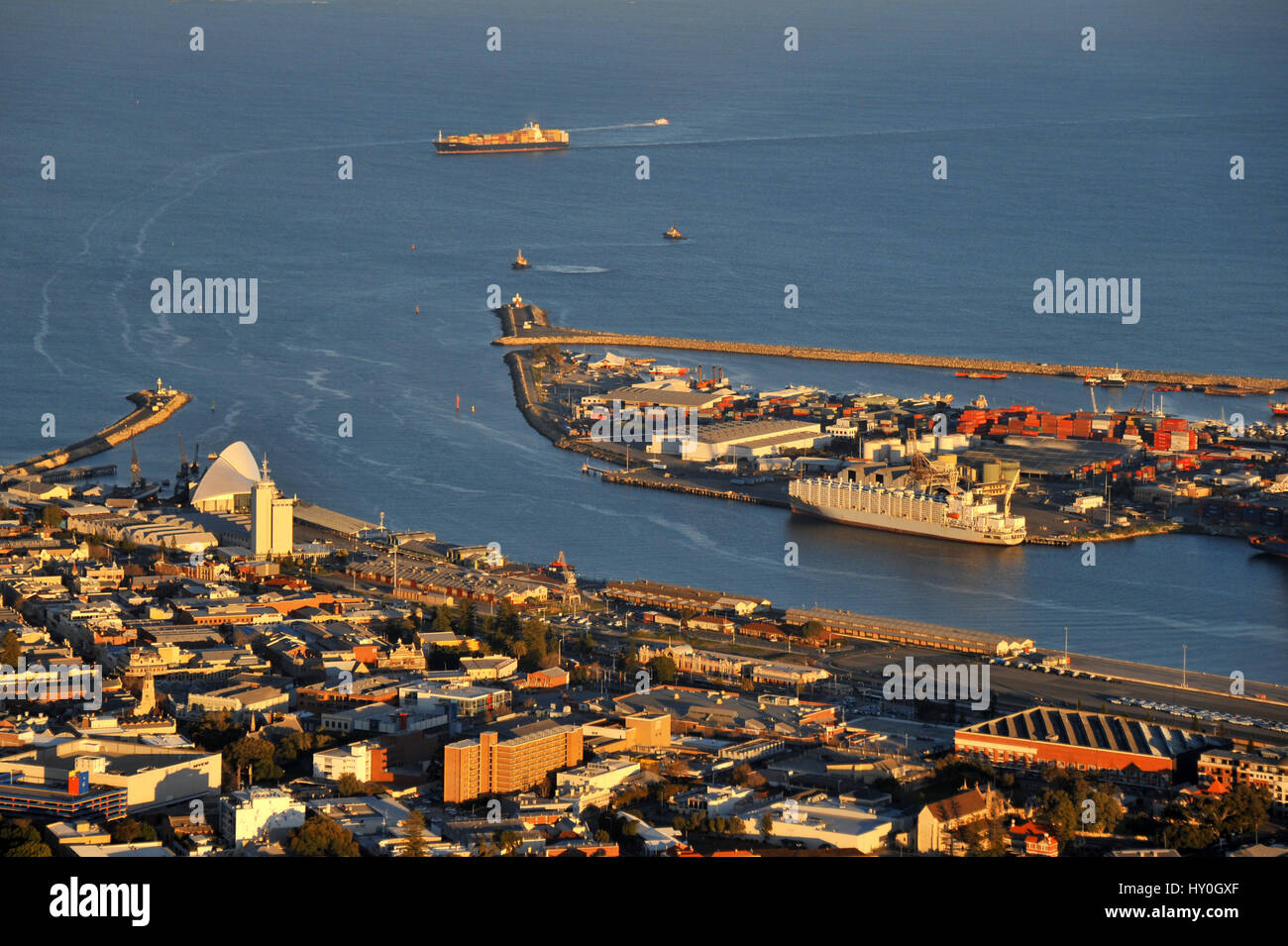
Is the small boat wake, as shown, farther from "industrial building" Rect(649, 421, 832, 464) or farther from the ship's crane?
the ship's crane

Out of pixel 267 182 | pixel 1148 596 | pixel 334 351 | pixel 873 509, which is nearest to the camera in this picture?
pixel 1148 596

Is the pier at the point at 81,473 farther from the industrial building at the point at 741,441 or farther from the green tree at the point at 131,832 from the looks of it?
the green tree at the point at 131,832

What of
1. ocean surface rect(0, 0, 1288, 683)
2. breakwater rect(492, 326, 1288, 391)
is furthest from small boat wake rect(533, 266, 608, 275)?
breakwater rect(492, 326, 1288, 391)

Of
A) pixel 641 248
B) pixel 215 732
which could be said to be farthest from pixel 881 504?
pixel 641 248

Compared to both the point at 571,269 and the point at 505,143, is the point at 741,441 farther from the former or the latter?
the point at 505,143

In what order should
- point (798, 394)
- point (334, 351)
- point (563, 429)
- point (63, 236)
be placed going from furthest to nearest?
point (63, 236) < point (334, 351) < point (798, 394) < point (563, 429)
